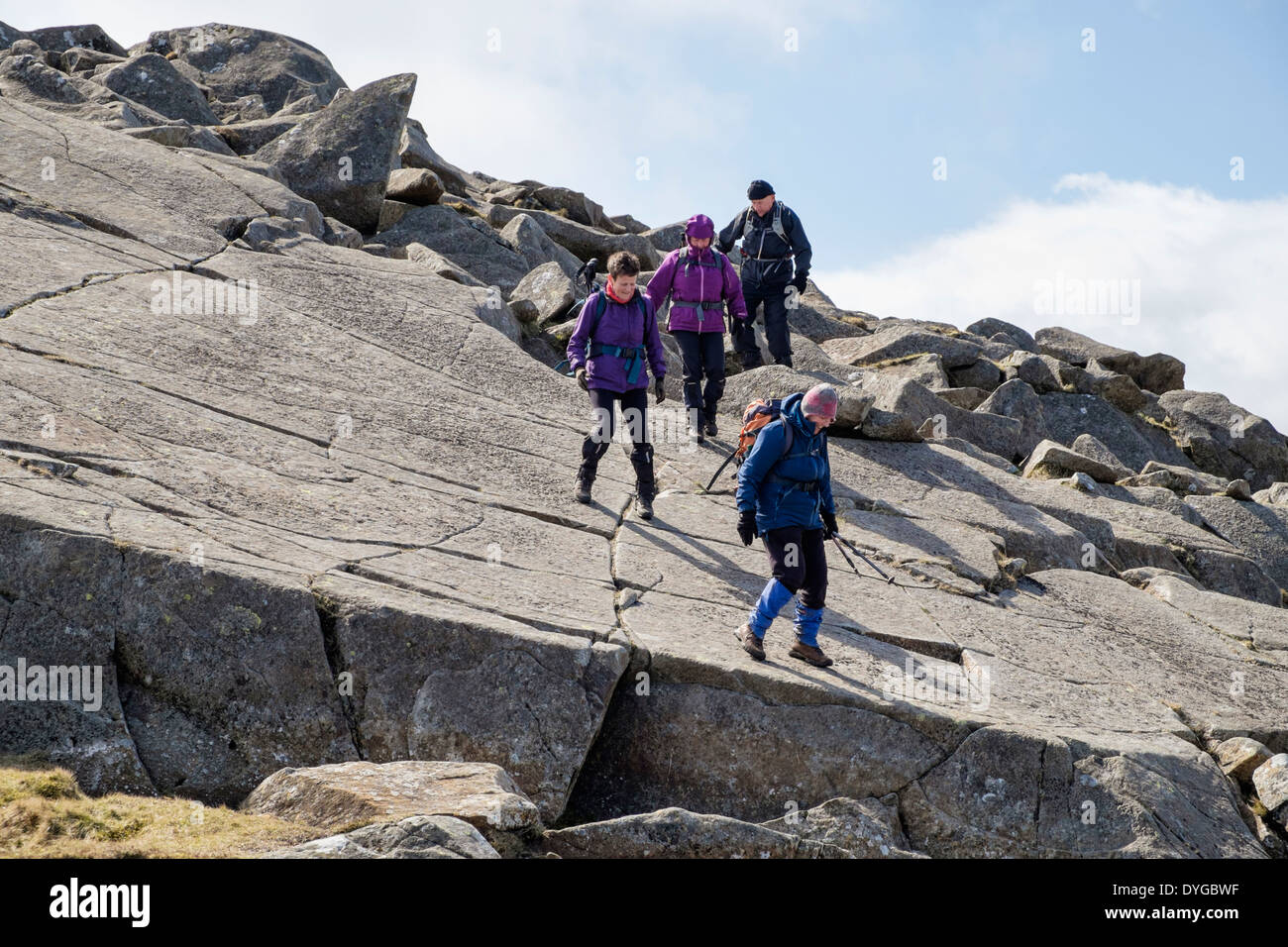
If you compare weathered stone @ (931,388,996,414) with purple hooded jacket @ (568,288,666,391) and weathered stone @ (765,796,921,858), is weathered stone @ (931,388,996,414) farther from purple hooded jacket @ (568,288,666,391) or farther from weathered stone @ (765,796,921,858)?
weathered stone @ (765,796,921,858)

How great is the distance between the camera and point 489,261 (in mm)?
25766

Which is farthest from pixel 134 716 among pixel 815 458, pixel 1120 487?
pixel 1120 487

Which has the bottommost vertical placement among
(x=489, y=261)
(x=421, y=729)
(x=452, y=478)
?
(x=421, y=729)

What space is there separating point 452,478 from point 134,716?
557 centimetres

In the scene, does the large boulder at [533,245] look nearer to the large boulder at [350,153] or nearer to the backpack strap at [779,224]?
the large boulder at [350,153]

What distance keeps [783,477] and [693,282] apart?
674cm

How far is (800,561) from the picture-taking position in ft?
34.2

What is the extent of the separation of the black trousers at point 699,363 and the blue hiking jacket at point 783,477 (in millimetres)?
6307

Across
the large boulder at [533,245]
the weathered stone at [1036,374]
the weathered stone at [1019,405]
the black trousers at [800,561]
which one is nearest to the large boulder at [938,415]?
the weathered stone at [1019,405]

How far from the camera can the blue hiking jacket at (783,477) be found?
10.5 m

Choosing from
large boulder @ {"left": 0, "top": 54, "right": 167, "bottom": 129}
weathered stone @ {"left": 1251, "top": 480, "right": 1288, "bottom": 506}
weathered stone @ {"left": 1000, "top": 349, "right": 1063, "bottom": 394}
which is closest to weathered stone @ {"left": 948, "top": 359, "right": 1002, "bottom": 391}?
weathered stone @ {"left": 1000, "top": 349, "right": 1063, "bottom": 394}

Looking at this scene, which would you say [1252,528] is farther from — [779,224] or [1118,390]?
[779,224]

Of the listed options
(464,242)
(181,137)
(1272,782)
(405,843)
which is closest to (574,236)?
(464,242)
